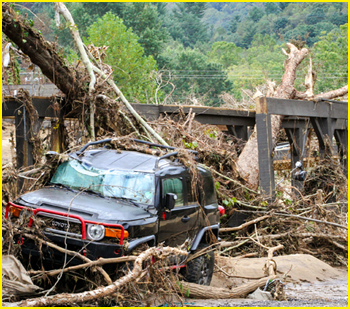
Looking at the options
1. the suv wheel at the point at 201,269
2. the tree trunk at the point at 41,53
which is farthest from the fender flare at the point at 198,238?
the tree trunk at the point at 41,53

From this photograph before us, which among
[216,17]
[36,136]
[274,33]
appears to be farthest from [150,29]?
[216,17]

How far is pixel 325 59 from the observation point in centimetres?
5325

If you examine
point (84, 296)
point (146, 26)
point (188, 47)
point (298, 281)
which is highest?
point (146, 26)

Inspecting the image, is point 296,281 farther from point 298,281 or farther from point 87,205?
point 87,205

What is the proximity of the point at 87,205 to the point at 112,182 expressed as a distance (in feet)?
2.26

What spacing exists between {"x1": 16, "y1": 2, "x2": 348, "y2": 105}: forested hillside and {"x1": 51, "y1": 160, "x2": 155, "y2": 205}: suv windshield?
153 inches

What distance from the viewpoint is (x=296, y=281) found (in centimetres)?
828

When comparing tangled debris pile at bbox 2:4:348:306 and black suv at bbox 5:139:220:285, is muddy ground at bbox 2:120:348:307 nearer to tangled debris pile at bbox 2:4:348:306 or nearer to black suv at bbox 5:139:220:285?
tangled debris pile at bbox 2:4:348:306

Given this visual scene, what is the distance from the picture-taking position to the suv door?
19.9 feet

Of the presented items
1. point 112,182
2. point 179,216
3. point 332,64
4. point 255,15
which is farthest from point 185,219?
point 255,15

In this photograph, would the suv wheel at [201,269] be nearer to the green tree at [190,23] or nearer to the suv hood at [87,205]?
the suv hood at [87,205]

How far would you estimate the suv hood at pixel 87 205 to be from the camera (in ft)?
17.5

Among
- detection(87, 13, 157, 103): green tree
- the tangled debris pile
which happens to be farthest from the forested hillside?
the tangled debris pile

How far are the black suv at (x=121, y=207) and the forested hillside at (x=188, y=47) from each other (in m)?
3.97
